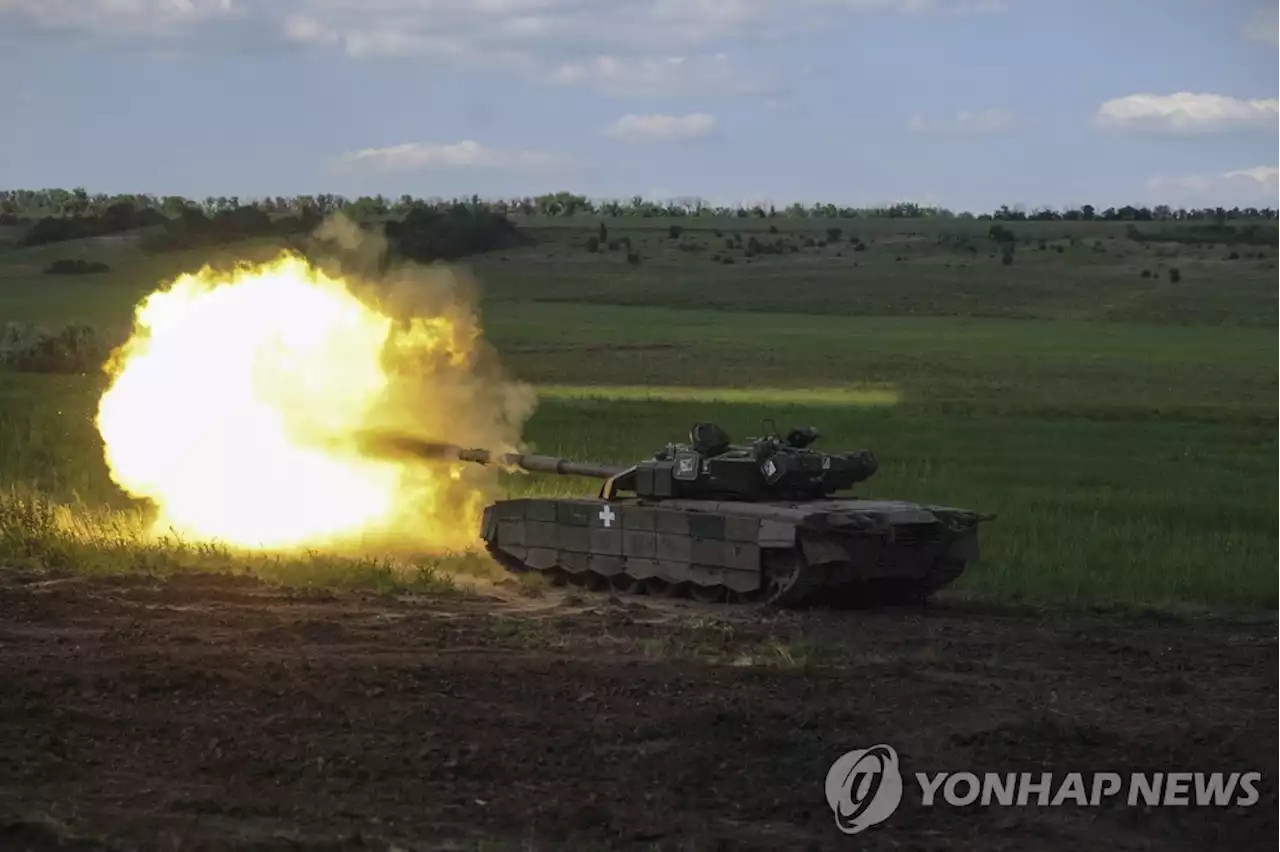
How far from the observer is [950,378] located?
4719 cm

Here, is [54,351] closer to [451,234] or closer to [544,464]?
[544,464]

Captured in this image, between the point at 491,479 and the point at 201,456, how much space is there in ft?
11.7

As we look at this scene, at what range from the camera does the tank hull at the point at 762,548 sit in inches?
684

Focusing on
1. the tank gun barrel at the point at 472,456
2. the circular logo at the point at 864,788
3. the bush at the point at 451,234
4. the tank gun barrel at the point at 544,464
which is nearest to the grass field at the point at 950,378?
the bush at the point at 451,234

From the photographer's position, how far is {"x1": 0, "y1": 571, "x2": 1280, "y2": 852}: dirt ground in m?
10.0

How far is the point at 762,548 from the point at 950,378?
30311mm

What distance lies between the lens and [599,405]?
3831 cm

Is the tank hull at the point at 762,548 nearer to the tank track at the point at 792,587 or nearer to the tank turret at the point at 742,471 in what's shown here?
the tank track at the point at 792,587

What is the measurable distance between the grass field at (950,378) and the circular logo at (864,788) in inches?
285

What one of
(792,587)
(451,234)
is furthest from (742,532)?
(451,234)

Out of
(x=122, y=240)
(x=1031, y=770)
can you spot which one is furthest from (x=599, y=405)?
(x=122, y=240)

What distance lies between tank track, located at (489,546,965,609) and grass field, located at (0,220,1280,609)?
2.68 ft

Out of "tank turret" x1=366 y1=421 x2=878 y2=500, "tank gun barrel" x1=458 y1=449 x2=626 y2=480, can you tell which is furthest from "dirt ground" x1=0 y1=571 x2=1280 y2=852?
"tank gun barrel" x1=458 y1=449 x2=626 y2=480

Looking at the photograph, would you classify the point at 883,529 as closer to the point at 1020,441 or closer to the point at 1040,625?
the point at 1040,625
